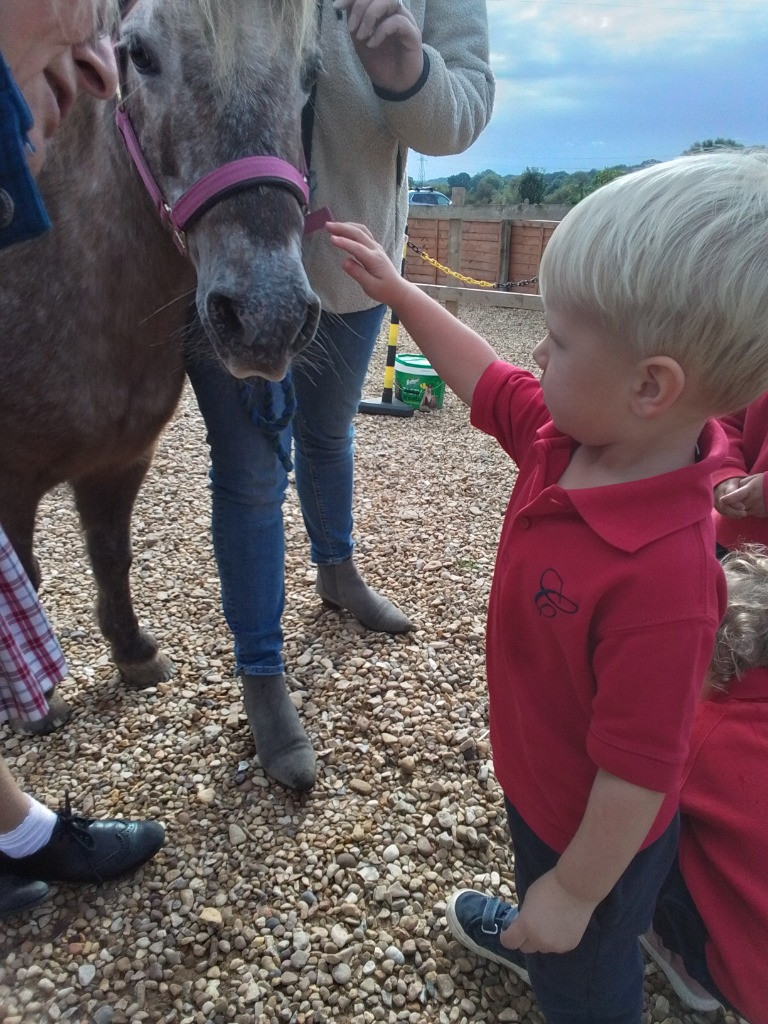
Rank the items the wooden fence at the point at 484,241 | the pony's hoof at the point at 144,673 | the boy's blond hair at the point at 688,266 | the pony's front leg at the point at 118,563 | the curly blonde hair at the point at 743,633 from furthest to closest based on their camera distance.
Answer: the wooden fence at the point at 484,241
the pony's hoof at the point at 144,673
the pony's front leg at the point at 118,563
the curly blonde hair at the point at 743,633
the boy's blond hair at the point at 688,266

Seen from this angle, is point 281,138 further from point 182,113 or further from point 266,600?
point 266,600

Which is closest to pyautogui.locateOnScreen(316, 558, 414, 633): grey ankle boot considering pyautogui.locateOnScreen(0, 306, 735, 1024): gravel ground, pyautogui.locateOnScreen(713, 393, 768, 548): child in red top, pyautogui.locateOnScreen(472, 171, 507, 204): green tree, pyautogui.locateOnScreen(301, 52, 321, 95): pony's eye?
pyautogui.locateOnScreen(0, 306, 735, 1024): gravel ground

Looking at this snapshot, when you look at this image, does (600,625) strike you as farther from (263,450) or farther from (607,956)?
(263,450)

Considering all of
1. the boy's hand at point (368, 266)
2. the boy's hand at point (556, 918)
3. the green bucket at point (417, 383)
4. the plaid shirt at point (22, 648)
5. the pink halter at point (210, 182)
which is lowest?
the green bucket at point (417, 383)

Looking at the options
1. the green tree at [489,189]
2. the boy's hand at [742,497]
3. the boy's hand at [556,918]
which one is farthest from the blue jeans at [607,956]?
the green tree at [489,189]

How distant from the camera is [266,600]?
1.94 m

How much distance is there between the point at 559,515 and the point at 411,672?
1529 millimetres

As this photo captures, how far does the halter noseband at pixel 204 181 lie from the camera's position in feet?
4.50

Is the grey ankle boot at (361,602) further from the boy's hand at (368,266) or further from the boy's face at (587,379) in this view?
the boy's face at (587,379)

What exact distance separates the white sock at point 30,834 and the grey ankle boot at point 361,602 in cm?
125

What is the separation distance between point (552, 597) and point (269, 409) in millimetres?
1003

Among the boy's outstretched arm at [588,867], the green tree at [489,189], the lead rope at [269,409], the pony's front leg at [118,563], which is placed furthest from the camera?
the green tree at [489,189]

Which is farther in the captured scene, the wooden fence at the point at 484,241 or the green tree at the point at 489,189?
the green tree at the point at 489,189

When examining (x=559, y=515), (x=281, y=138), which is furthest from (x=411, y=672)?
(x=281, y=138)
